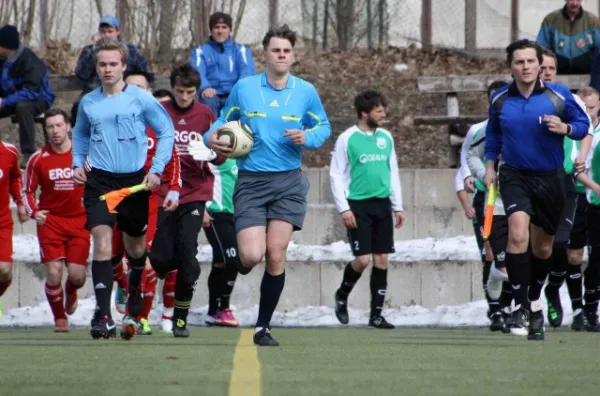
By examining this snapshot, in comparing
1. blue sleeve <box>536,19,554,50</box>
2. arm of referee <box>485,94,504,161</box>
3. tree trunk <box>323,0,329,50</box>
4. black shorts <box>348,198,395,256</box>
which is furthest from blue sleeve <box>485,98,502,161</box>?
tree trunk <box>323,0,329,50</box>

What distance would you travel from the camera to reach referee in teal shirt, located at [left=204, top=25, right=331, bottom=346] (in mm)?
9211

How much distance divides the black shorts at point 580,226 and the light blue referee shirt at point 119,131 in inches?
183

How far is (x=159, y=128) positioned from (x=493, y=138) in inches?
94.0

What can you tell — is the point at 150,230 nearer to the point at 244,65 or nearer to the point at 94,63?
the point at 94,63

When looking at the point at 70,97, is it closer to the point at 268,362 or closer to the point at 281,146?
the point at 281,146

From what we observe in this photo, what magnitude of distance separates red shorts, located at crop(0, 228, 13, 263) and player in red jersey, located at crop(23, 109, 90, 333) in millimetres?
343

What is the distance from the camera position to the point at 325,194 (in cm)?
1708

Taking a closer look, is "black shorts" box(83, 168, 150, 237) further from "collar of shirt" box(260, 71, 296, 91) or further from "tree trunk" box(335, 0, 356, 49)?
"tree trunk" box(335, 0, 356, 49)

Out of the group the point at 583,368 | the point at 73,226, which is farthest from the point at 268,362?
the point at 73,226

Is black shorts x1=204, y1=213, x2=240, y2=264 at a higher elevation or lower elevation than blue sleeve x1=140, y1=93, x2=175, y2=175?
lower

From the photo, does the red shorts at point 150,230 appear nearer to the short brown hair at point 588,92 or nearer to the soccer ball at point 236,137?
the soccer ball at point 236,137

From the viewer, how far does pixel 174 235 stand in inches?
445

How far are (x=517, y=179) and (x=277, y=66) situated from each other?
193cm

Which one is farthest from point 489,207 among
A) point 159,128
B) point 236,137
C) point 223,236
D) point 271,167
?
point 223,236
